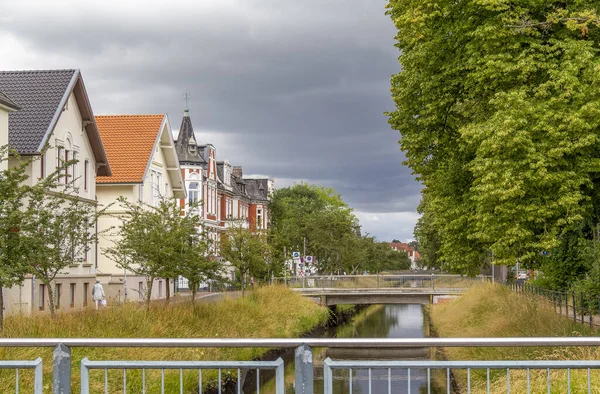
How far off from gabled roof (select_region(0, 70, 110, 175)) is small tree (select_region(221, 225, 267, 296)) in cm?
934

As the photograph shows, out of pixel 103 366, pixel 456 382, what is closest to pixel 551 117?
pixel 456 382

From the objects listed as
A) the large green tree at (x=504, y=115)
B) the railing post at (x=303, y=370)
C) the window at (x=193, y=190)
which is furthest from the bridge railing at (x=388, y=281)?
the railing post at (x=303, y=370)

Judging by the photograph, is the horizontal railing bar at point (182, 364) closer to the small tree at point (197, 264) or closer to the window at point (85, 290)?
the small tree at point (197, 264)

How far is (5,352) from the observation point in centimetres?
1443

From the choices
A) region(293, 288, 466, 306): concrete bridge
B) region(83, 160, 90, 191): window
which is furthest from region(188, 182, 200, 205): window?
region(83, 160, 90, 191): window

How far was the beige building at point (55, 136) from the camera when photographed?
3275cm

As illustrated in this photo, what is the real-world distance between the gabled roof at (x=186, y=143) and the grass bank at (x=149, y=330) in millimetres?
36068

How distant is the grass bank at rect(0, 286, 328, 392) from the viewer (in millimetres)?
15469

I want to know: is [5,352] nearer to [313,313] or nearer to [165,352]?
[165,352]

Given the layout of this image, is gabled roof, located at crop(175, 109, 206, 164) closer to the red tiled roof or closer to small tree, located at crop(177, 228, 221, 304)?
the red tiled roof

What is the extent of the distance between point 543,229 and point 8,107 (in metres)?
17.7

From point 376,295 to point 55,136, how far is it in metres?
26.2

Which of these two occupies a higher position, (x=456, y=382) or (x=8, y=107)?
(x=8, y=107)

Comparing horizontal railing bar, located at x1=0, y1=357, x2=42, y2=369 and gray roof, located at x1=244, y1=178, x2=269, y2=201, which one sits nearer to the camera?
horizontal railing bar, located at x1=0, y1=357, x2=42, y2=369
